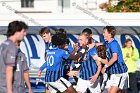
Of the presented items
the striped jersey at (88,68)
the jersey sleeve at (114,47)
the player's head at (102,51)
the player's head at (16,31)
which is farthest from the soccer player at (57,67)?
the player's head at (16,31)

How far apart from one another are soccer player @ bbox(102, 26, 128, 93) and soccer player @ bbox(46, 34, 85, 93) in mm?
1225

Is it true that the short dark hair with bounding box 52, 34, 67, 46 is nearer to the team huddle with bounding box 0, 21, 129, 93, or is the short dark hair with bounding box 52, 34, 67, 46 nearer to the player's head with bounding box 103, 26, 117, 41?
the team huddle with bounding box 0, 21, 129, 93

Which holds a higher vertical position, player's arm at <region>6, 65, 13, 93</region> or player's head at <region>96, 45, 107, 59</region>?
player's arm at <region>6, 65, 13, 93</region>

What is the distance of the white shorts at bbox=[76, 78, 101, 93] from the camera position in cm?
1139

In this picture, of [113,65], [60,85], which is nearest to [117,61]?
[113,65]

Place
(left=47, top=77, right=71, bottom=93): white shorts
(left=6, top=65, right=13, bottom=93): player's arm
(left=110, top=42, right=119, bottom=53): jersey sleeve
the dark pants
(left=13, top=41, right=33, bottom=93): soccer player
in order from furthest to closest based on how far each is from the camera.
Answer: the dark pants, (left=110, top=42, right=119, bottom=53): jersey sleeve, (left=47, top=77, right=71, bottom=93): white shorts, (left=13, top=41, right=33, bottom=93): soccer player, (left=6, top=65, right=13, bottom=93): player's arm

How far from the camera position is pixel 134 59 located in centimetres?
1409

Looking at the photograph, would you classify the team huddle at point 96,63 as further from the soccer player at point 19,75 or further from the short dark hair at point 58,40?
the soccer player at point 19,75

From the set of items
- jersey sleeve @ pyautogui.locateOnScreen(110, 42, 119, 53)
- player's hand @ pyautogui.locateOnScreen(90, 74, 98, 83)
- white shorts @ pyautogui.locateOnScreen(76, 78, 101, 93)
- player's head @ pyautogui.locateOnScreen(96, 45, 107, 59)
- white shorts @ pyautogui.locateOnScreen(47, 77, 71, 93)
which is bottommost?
white shorts @ pyautogui.locateOnScreen(76, 78, 101, 93)

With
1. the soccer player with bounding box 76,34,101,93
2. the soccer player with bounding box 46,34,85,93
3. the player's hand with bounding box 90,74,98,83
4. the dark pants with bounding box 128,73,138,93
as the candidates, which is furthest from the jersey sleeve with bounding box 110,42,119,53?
the dark pants with bounding box 128,73,138,93

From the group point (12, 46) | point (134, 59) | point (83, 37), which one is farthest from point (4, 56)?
point (134, 59)

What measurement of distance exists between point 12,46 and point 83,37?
3558mm

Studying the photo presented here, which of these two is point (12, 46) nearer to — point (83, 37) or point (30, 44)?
point (83, 37)

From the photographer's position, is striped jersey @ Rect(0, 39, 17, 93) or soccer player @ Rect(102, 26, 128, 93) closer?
striped jersey @ Rect(0, 39, 17, 93)
